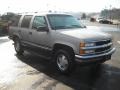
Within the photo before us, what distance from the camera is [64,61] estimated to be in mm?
7266

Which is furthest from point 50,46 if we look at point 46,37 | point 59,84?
point 59,84

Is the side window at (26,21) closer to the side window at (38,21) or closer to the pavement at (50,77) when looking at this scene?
the side window at (38,21)

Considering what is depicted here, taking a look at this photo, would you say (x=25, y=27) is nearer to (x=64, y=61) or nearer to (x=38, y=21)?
(x=38, y=21)

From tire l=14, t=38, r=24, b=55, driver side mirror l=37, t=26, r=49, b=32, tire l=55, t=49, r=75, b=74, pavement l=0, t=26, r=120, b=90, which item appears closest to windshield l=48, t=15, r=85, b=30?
driver side mirror l=37, t=26, r=49, b=32

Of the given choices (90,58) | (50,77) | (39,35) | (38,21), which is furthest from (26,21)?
(90,58)

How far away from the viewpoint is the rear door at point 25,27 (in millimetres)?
9109

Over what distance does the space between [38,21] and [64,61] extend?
212 centimetres

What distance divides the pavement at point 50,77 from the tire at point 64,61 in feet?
0.65

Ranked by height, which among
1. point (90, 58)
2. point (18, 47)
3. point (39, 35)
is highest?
point (39, 35)

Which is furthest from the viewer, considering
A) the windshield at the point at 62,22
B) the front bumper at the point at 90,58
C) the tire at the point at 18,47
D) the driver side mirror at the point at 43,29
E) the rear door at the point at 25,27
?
the tire at the point at 18,47

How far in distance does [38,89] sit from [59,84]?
2.29 ft

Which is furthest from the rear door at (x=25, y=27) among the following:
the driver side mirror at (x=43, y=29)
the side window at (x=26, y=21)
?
the driver side mirror at (x=43, y=29)

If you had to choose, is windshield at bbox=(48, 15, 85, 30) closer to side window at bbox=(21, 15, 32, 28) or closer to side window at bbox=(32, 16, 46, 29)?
side window at bbox=(32, 16, 46, 29)

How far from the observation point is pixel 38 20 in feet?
27.9
